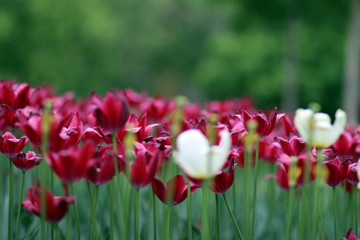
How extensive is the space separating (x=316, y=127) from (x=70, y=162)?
30.7 inches

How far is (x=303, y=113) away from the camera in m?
1.43

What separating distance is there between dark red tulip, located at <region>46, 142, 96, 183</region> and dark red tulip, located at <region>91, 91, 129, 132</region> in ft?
0.46

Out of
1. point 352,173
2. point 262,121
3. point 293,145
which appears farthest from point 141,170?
point 352,173

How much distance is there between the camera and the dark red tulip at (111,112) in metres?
1.40

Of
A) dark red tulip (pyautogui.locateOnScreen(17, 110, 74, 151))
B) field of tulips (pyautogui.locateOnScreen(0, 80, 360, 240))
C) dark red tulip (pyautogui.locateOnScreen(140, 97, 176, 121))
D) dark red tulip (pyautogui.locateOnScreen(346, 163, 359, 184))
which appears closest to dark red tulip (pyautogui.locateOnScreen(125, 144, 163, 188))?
field of tulips (pyautogui.locateOnScreen(0, 80, 360, 240))

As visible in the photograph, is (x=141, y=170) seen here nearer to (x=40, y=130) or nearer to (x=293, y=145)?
(x=40, y=130)

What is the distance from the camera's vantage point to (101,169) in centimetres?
141

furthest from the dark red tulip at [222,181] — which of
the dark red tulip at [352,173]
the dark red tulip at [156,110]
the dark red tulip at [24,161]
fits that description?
the dark red tulip at [156,110]

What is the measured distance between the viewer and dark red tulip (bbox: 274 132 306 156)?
1797mm

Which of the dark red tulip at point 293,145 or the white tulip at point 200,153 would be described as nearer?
the white tulip at point 200,153

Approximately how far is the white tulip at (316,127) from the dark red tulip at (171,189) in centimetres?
43

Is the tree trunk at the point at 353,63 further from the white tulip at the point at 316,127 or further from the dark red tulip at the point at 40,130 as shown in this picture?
the dark red tulip at the point at 40,130

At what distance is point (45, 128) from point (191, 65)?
33.7 meters

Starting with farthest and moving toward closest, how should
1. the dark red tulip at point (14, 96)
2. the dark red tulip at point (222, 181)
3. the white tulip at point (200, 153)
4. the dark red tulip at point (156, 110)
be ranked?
the dark red tulip at point (156, 110)
the dark red tulip at point (14, 96)
the dark red tulip at point (222, 181)
the white tulip at point (200, 153)
